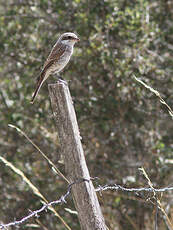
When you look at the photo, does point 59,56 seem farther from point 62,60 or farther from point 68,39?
point 68,39

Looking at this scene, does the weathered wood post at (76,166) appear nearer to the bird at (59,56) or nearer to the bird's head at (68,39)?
the bird at (59,56)

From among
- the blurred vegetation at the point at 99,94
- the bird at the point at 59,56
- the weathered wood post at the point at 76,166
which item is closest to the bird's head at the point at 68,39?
the bird at the point at 59,56

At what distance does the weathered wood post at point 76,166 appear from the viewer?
2.10m

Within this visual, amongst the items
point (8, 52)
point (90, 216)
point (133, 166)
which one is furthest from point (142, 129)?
point (90, 216)

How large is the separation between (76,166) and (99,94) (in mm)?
3213

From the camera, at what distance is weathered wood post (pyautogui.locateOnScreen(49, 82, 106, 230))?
210 cm

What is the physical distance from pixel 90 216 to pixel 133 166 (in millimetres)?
3307

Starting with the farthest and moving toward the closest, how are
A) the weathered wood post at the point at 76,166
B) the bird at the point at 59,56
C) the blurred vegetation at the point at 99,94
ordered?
the blurred vegetation at the point at 99,94, the bird at the point at 59,56, the weathered wood post at the point at 76,166

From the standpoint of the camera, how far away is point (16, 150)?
578cm

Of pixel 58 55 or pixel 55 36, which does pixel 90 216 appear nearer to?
pixel 58 55

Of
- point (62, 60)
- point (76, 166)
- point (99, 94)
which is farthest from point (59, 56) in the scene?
point (76, 166)

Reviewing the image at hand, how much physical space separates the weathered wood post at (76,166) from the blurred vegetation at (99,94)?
2738 millimetres

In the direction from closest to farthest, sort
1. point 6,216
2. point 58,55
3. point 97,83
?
point 58,55 → point 97,83 → point 6,216

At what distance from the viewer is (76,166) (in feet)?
6.95
